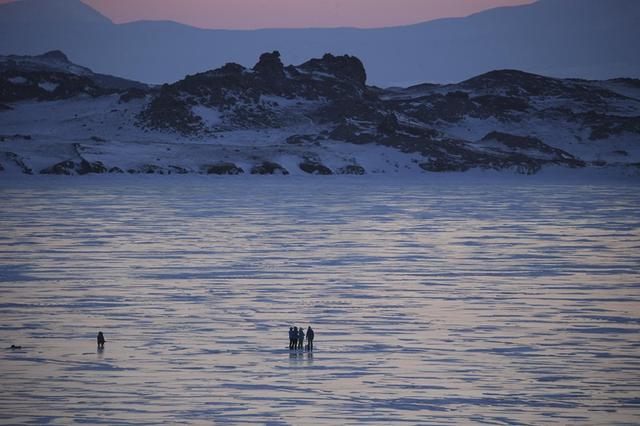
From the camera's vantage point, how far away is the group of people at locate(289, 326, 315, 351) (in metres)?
33.5

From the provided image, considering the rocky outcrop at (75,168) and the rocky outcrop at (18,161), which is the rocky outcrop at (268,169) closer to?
the rocky outcrop at (75,168)

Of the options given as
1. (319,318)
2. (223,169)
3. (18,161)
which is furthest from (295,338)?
(223,169)

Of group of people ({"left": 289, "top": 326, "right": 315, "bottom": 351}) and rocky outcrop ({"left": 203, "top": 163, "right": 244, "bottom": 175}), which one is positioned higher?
rocky outcrop ({"left": 203, "top": 163, "right": 244, "bottom": 175})

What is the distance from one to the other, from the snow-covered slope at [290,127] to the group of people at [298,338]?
320 ft

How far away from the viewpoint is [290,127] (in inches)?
6358

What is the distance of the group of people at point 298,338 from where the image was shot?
33500mm

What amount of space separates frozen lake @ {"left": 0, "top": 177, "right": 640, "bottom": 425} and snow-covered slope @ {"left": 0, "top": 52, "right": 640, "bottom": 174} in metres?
60.6

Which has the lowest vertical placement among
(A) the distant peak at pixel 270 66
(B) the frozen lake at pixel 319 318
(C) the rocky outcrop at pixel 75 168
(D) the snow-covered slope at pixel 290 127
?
(B) the frozen lake at pixel 319 318

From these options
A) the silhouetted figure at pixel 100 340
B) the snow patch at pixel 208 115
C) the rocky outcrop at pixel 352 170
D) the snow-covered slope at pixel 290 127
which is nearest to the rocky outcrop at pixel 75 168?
the snow-covered slope at pixel 290 127

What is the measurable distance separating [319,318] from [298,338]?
5.16 metres

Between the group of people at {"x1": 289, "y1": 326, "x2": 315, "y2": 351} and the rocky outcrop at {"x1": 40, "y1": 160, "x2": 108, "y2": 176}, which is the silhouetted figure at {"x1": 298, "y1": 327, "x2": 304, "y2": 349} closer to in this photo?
the group of people at {"x1": 289, "y1": 326, "x2": 315, "y2": 351}

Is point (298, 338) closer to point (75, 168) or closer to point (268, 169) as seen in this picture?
point (75, 168)

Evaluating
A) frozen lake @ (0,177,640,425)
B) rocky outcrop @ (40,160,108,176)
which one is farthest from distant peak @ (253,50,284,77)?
frozen lake @ (0,177,640,425)

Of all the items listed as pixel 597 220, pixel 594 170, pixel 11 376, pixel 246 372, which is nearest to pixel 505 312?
pixel 246 372
